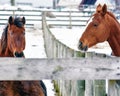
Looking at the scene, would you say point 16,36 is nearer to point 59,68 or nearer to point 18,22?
point 18,22

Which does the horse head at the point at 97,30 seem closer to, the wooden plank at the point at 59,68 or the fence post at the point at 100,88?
the fence post at the point at 100,88

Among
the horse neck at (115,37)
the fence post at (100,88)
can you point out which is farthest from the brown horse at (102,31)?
the fence post at (100,88)

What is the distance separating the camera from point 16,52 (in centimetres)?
502

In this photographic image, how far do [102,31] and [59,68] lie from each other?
2.85 meters

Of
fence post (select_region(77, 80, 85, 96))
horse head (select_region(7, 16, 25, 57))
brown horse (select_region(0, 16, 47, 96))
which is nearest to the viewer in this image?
brown horse (select_region(0, 16, 47, 96))

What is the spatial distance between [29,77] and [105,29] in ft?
9.84

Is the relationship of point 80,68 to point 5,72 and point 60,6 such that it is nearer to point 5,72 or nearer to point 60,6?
point 5,72

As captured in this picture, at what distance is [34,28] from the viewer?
83.9ft

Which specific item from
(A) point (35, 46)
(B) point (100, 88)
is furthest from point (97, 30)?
(A) point (35, 46)

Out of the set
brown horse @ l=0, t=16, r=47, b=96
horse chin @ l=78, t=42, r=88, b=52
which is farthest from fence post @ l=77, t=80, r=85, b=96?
horse chin @ l=78, t=42, r=88, b=52

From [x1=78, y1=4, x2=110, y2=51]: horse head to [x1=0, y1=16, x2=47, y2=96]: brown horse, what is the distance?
137 cm

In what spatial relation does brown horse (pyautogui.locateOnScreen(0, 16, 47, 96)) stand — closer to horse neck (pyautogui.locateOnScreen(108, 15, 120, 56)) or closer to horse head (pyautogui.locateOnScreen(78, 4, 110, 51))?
horse head (pyautogui.locateOnScreen(78, 4, 110, 51))

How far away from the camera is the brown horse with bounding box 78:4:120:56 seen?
6320mm

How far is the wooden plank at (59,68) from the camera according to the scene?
3527 mm
